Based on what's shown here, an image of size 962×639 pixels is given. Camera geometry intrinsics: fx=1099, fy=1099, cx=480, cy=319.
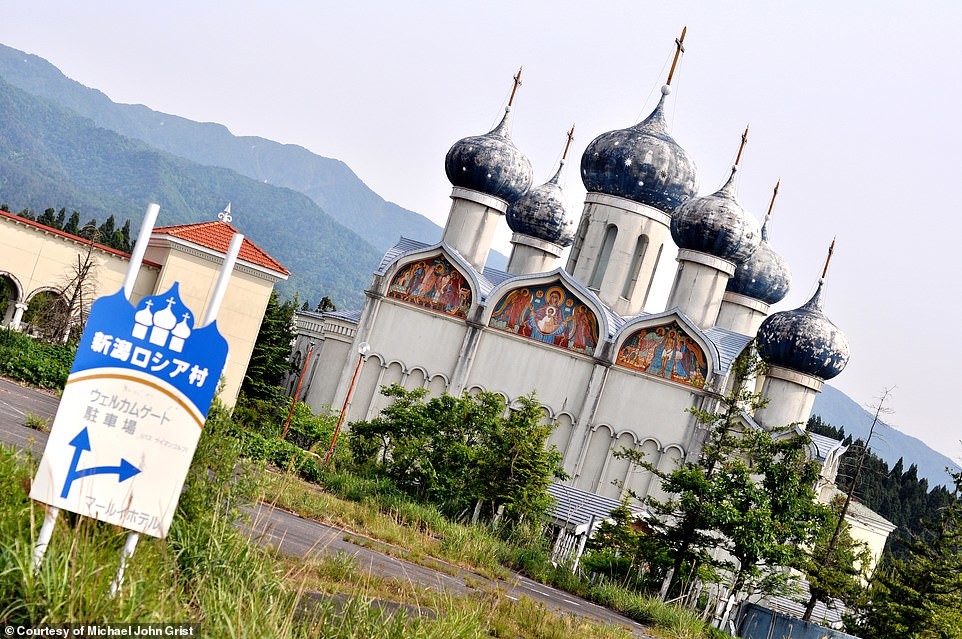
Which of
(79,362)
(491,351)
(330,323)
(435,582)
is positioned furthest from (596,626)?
(330,323)

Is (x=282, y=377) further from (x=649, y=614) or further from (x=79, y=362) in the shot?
(x=79, y=362)

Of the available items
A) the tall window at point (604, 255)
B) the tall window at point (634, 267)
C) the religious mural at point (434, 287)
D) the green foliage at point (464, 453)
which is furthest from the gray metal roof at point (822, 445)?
the green foliage at point (464, 453)

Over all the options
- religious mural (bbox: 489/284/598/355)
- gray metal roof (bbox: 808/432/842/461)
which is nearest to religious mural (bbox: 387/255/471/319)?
religious mural (bbox: 489/284/598/355)

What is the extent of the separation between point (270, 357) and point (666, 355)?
1967cm

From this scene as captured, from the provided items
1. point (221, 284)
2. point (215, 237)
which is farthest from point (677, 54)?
point (221, 284)

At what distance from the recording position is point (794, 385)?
1357 inches

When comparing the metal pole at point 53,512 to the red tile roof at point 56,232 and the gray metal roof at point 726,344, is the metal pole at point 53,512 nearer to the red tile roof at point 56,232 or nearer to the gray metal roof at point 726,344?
the gray metal roof at point 726,344

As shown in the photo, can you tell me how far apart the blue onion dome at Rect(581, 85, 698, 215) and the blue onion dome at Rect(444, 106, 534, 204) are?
2409 millimetres

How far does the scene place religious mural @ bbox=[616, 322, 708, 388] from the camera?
2964cm

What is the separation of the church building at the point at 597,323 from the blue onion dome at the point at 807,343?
5 cm

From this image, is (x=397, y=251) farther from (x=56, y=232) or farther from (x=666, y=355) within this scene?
(x=56, y=232)

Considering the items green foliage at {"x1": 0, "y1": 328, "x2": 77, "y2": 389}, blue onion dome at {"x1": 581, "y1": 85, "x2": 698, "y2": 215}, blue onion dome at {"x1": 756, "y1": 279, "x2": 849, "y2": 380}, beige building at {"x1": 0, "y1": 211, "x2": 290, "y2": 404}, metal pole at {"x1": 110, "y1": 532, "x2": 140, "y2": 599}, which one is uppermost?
blue onion dome at {"x1": 581, "y1": 85, "x2": 698, "y2": 215}

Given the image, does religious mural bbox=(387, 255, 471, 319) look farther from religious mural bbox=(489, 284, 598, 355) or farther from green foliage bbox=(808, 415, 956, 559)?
Answer: green foliage bbox=(808, 415, 956, 559)

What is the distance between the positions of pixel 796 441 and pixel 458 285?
1350 cm
